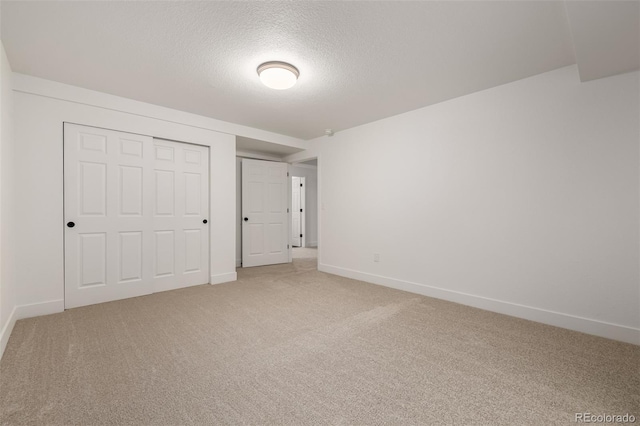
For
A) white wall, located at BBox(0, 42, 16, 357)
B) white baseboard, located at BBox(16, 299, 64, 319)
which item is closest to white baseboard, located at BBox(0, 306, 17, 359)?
white wall, located at BBox(0, 42, 16, 357)

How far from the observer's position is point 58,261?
2973 mm

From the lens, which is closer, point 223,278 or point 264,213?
point 223,278

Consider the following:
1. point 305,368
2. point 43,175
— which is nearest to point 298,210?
point 43,175

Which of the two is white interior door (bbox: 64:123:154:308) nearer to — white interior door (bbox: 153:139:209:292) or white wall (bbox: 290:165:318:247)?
white interior door (bbox: 153:139:209:292)

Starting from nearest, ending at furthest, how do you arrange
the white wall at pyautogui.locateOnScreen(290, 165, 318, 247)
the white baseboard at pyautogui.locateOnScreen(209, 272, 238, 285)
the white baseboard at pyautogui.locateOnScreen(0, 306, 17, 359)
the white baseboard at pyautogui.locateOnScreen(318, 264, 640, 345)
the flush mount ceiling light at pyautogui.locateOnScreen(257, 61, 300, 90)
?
the white baseboard at pyautogui.locateOnScreen(0, 306, 17, 359)
the white baseboard at pyautogui.locateOnScreen(318, 264, 640, 345)
the flush mount ceiling light at pyautogui.locateOnScreen(257, 61, 300, 90)
the white baseboard at pyautogui.locateOnScreen(209, 272, 238, 285)
the white wall at pyautogui.locateOnScreen(290, 165, 318, 247)

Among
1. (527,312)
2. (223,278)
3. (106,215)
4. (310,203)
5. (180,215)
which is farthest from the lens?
(310,203)

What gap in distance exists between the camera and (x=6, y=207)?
237 cm

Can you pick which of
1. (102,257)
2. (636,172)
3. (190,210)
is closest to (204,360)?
(102,257)

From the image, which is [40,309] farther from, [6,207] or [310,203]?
[310,203]

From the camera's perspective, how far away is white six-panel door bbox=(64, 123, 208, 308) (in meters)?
3.10

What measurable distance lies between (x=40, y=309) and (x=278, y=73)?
3436 millimetres

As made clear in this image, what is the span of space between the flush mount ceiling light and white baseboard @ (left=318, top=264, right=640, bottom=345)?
9.64 feet

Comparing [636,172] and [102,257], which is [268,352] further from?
[636,172]

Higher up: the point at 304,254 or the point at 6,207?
the point at 6,207
